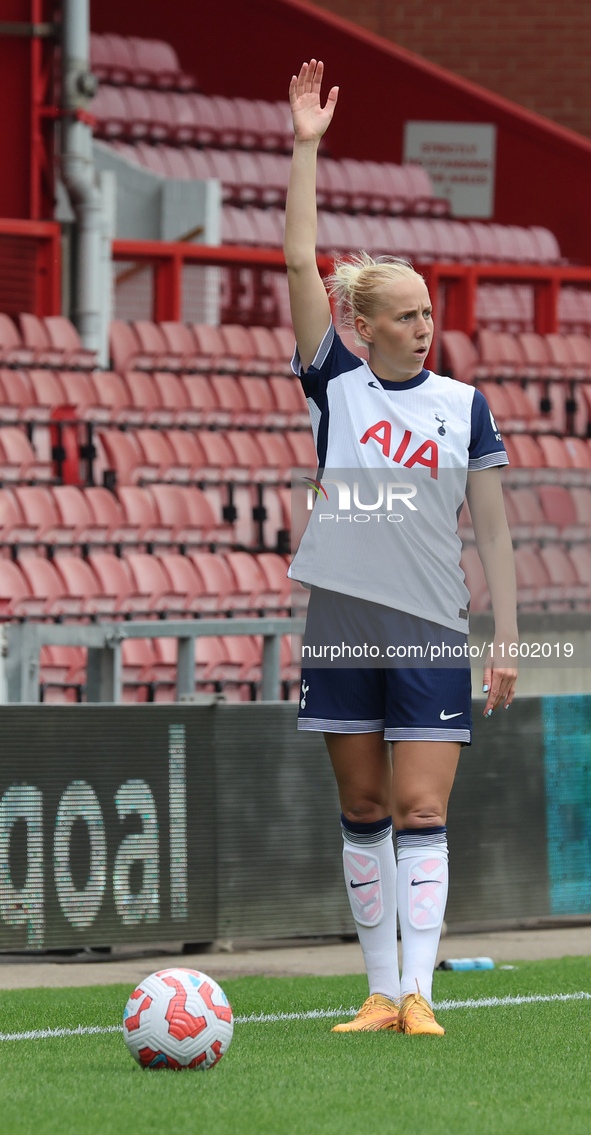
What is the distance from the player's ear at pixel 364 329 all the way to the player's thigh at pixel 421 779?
901mm

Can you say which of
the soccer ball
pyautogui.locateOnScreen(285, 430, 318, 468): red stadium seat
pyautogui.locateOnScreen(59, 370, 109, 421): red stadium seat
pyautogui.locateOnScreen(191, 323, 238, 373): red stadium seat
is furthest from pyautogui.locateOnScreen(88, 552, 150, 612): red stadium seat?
the soccer ball

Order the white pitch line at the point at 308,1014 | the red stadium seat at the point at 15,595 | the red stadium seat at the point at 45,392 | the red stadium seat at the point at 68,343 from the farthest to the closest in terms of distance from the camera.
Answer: the red stadium seat at the point at 68,343 → the red stadium seat at the point at 45,392 → the red stadium seat at the point at 15,595 → the white pitch line at the point at 308,1014

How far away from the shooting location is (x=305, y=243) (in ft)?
10.9

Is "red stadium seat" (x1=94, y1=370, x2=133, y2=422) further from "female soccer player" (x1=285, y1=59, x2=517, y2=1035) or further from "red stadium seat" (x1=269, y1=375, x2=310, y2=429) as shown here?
"female soccer player" (x1=285, y1=59, x2=517, y2=1035)

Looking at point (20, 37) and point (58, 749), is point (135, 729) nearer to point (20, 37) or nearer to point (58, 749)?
point (58, 749)

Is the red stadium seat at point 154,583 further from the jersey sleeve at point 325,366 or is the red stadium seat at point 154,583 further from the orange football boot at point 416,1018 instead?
the orange football boot at point 416,1018

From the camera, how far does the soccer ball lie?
9.54 feet

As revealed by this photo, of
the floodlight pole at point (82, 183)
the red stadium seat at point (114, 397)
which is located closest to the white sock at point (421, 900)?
the red stadium seat at point (114, 397)

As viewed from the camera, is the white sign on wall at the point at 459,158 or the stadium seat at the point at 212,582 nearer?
the stadium seat at the point at 212,582

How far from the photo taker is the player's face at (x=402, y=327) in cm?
336

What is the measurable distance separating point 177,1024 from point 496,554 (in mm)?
1239

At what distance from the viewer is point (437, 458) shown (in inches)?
133

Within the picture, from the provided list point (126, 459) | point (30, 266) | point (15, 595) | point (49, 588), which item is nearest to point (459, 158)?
point (30, 266)

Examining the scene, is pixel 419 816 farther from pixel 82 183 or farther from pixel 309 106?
pixel 82 183
